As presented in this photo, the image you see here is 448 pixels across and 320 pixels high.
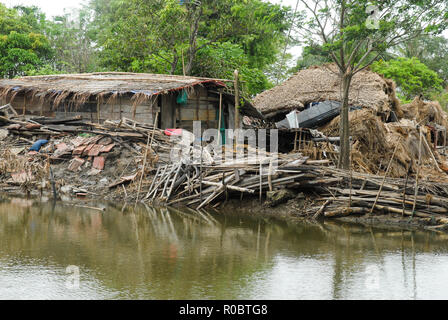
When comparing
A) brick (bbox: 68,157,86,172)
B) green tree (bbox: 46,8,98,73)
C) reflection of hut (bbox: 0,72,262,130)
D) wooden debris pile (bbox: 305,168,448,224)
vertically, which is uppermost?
green tree (bbox: 46,8,98,73)

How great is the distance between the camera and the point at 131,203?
1327cm

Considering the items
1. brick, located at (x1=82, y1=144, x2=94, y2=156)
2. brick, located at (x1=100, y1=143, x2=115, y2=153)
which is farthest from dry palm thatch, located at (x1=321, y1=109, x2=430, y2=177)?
brick, located at (x1=82, y1=144, x2=94, y2=156)

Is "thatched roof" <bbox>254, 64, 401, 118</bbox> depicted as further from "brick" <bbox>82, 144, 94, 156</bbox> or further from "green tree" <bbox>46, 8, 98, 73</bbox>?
"green tree" <bbox>46, 8, 98, 73</bbox>

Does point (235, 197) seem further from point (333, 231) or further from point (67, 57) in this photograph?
point (67, 57)

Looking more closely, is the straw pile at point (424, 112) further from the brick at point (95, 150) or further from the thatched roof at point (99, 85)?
the brick at point (95, 150)

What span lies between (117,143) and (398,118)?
12239 mm

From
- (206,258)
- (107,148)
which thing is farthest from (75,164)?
(206,258)

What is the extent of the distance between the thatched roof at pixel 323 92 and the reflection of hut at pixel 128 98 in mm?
1707

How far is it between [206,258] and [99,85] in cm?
1178

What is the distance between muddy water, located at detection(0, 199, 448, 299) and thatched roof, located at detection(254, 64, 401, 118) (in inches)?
369

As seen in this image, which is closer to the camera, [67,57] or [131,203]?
[131,203]

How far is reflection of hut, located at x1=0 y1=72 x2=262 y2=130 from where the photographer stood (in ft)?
56.4

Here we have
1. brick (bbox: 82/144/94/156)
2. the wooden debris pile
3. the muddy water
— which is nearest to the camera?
the muddy water

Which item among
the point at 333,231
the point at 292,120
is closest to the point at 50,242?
Result: the point at 333,231
